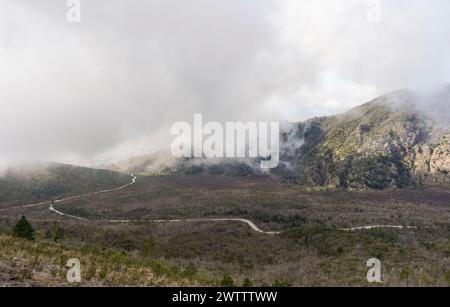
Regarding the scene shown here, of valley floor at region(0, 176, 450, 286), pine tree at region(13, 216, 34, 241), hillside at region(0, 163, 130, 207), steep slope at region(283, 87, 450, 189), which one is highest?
steep slope at region(283, 87, 450, 189)

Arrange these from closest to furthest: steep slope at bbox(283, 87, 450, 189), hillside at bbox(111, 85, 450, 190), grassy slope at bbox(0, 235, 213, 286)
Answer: grassy slope at bbox(0, 235, 213, 286) → steep slope at bbox(283, 87, 450, 189) → hillside at bbox(111, 85, 450, 190)

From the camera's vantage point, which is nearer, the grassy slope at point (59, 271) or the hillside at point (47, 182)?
the grassy slope at point (59, 271)

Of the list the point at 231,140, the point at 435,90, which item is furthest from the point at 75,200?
the point at 435,90

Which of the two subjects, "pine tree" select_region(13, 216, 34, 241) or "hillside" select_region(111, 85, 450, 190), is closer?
"pine tree" select_region(13, 216, 34, 241)

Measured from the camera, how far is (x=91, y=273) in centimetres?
1659

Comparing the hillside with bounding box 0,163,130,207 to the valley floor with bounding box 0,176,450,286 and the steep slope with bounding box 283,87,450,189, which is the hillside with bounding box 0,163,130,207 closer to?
the valley floor with bounding box 0,176,450,286

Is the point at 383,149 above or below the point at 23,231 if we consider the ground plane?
above

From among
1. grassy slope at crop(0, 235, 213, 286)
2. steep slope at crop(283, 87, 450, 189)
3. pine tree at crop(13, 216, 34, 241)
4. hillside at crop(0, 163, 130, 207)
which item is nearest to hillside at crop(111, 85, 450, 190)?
steep slope at crop(283, 87, 450, 189)

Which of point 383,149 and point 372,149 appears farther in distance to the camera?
point 372,149

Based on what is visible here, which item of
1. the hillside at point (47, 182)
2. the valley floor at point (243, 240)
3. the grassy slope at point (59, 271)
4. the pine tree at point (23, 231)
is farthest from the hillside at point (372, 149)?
the grassy slope at point (59, 271)

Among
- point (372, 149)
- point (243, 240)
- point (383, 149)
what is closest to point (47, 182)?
point (243, 240)

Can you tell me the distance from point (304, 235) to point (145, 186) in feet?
269

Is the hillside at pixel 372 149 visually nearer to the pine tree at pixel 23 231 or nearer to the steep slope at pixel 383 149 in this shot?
the steep slope at pixel 383 149

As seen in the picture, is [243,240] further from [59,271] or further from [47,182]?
[47,182]
